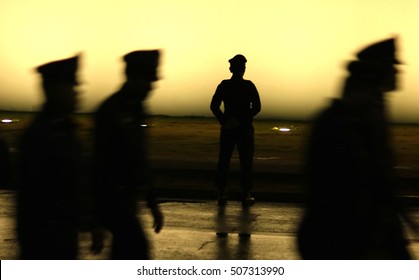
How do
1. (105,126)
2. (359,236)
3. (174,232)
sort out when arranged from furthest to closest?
1. (174,232)
2. (105,126)
3. (359,236)

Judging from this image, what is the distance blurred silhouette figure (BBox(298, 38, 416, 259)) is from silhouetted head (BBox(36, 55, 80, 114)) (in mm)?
1223

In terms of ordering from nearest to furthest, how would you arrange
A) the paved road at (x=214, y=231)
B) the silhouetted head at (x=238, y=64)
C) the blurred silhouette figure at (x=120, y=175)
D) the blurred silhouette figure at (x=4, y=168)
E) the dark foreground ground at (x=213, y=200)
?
the blurred silhouette figure at (x=4, y=168), the blurred silhouette figure at (x=120, y=175), the paved road at (x=214, y=231), the dark foreground ground at (x=213, y=200), the silhouetted head at (x=238, y=64)

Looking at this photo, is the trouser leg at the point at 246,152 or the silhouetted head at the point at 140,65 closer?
the silhouetted head at the point at 140,65

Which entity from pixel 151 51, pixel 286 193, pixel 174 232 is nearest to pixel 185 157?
pixel 286 193

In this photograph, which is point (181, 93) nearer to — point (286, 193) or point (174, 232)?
point (286, 193)

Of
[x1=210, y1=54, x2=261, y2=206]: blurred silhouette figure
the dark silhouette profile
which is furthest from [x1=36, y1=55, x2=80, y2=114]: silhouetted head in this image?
[x1=210, y1=54, x2=261, y2=206]: blurred silhouette figure

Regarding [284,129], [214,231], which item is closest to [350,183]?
[214,231]

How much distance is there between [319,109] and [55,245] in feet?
4.55

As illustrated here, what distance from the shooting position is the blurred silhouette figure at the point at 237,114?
1216cm

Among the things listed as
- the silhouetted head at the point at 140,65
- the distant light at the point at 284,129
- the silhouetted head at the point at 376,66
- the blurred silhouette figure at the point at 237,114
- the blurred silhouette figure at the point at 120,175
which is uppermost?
the silhouetted head at the point at 376,66

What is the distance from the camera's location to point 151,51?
602 cm

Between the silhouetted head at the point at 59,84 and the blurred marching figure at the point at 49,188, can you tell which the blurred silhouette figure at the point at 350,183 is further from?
the silhouetted head at the point at 59,84

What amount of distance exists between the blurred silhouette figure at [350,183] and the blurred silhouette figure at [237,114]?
730 cm

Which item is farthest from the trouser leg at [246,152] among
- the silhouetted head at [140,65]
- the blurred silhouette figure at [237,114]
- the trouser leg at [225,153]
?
the silhouetted head at [140,65]
